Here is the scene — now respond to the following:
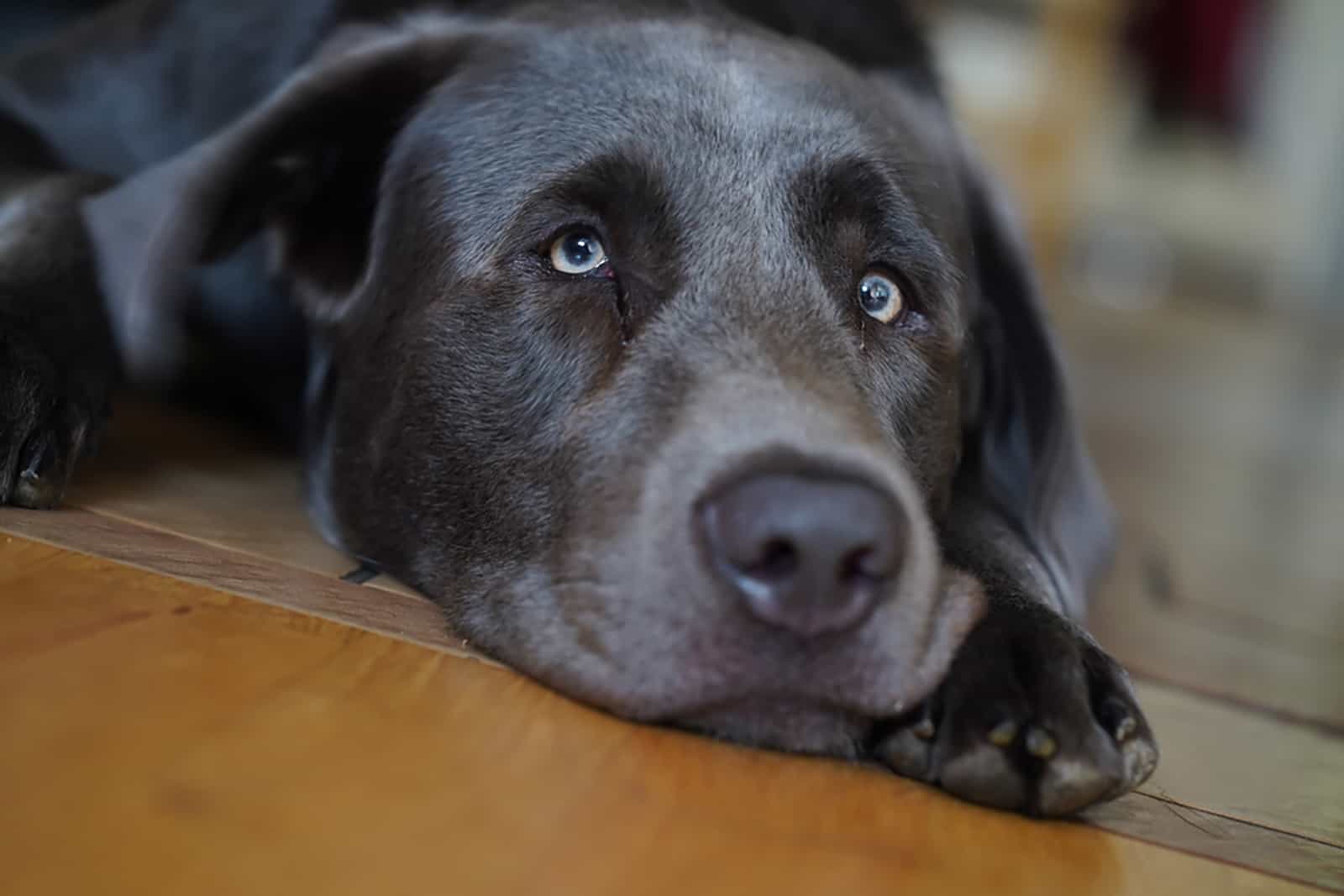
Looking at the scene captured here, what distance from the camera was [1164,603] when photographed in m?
2.43

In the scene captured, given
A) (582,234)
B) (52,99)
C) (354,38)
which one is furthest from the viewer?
(52,99)

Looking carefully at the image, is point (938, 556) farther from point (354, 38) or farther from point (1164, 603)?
point (1164, 603)

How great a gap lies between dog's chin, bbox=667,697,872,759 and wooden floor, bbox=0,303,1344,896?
0.02 m

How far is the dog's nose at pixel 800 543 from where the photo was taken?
1081mm

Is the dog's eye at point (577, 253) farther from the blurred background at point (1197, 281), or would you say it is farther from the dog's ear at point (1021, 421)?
the blurred background at point (1197, 281)

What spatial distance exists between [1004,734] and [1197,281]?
1066 cm

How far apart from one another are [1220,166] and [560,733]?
10.7 m

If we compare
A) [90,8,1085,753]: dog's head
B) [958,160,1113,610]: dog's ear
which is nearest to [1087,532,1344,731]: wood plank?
[958,160,1113,610]: dog's ear

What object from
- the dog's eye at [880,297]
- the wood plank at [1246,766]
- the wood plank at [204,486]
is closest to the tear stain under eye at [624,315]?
the dog's eye at [880,297]

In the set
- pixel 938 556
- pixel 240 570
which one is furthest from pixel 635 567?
pixel 240 570

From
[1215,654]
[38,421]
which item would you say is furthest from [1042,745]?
[1215,654]

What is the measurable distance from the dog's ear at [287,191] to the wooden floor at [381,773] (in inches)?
8.8

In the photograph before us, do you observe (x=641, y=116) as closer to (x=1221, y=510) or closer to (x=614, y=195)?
(x=614, y=195)

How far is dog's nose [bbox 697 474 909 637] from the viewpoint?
108cm
